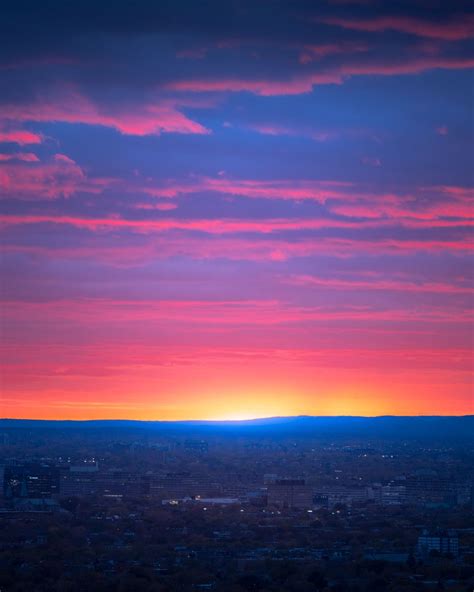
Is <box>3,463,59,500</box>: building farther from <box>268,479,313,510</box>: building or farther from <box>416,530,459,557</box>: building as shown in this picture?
<box>416,530,459,557</box>: building

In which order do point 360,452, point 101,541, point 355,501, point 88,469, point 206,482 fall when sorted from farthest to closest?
point 360,452
point 88,469
point 206,482
point 355,501
point 101,541

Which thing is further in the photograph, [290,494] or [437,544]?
[290,494]

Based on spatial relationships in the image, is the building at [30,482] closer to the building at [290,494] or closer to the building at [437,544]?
the building at [290,494]

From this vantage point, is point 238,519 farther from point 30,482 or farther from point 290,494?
point 30,482

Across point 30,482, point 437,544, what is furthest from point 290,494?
point 437,544

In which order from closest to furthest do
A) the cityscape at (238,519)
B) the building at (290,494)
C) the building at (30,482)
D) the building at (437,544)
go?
1. the cityscape at (238,519)
2. the building at (437,544)
3. the building at (290,494)
4. the building at (30,482)

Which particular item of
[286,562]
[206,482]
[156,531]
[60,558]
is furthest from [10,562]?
[206,482]

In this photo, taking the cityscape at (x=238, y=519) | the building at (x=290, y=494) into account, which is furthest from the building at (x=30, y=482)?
the building at (x=290, y=494)

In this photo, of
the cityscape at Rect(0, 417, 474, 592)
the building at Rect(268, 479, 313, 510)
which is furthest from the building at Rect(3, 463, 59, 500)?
the building at Rect(268, 479, 313, 510)

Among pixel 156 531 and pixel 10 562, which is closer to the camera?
pixel 10 562

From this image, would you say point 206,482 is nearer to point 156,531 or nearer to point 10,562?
point 156,531

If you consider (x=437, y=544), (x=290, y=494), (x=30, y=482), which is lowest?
(x=437, y=544)
